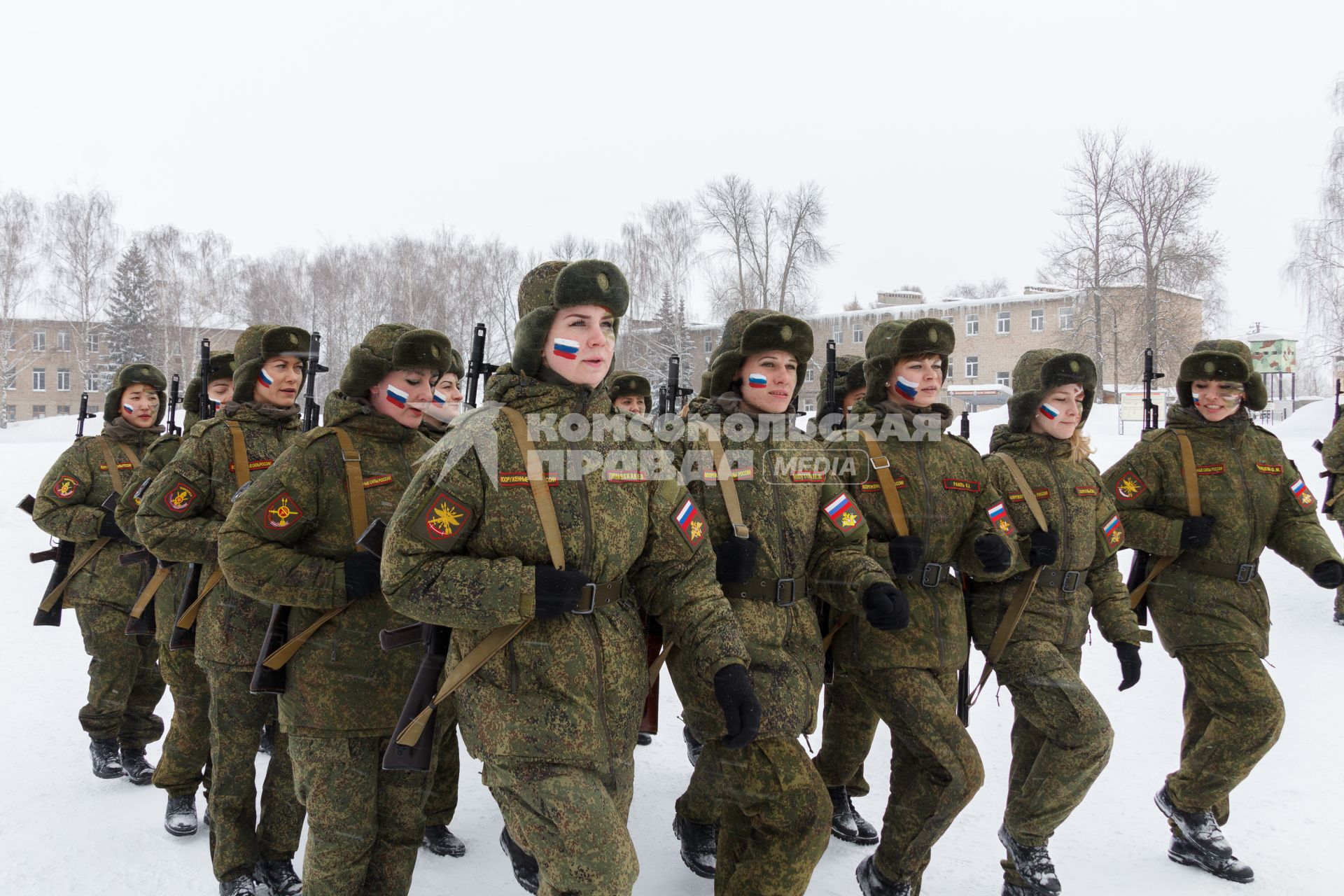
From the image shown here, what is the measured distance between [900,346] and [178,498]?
3.39m

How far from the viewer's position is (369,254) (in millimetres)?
44500

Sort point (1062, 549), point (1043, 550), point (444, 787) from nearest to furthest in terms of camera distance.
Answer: point (1043, 550)
point (1062, 549)
point (444, 787)

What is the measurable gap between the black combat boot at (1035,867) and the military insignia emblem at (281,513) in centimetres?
335

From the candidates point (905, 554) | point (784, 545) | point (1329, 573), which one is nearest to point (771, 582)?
point (784, 545)

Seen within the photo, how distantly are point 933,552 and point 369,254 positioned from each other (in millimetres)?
43903

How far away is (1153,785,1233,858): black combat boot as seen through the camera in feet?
15.0

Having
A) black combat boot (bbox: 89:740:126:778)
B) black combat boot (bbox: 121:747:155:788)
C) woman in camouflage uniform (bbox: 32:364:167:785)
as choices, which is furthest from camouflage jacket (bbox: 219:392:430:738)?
black combat boot (bbox: 89:740:126:778)

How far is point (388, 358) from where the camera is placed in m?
3.97

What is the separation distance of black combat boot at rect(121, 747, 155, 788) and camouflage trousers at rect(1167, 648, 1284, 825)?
224 inches

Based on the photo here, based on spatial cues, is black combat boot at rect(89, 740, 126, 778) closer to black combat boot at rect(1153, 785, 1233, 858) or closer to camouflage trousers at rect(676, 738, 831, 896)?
camouflage trousers at rect(676, 738, 831, 896)

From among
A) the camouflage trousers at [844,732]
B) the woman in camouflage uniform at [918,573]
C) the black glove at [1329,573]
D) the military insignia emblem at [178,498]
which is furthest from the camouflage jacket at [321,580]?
the black glove at [1329,573]

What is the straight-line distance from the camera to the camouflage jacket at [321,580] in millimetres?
3580

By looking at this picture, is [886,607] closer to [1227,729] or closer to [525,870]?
[525,870]

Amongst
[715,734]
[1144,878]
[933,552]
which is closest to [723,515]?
[715,734]
